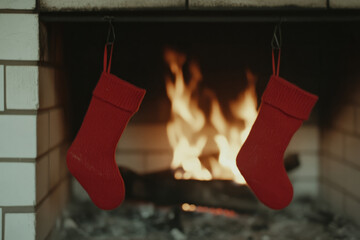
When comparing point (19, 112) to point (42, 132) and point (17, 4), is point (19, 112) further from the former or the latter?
point (17, 4)

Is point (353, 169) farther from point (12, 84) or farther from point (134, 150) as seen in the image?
point (12, 84)

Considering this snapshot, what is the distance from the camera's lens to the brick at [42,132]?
1.19 m

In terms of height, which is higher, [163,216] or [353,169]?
[353,169]

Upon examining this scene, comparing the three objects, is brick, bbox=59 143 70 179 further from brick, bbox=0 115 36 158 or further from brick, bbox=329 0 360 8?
brick, bbox=329 0 360 8

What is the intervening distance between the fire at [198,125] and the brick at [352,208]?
45 cm

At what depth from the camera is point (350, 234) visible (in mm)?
1518

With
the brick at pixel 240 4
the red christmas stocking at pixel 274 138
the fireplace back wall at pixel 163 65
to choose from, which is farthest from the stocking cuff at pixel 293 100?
the fireplace back wall at pixel 163 65

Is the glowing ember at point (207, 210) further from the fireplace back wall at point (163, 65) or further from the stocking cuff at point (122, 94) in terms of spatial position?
the stocking cuff at point (122, 94)

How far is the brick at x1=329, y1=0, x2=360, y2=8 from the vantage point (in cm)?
119

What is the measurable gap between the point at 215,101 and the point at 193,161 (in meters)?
0.28

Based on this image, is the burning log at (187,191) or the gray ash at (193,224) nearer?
the gray ash at (193,224)

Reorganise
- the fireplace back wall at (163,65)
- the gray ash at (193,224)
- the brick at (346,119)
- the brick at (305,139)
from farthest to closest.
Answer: the brick at (305,139)
the fireplace back wall at (163,65)
the brick at (346,119)
the gray ash at (193,224)

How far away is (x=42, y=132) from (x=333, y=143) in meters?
1.21

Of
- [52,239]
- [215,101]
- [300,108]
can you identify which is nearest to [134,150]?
[215,101]
